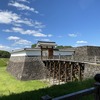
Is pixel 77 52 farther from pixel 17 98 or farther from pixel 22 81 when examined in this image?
pixel 17 98

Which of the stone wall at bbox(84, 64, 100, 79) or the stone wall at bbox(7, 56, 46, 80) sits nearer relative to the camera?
the stone wall at bbox(84, 64, 100, 79)

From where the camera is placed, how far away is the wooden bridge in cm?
2130

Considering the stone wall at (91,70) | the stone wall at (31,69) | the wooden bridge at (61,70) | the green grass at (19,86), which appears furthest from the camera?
the stone wall at (31,69)

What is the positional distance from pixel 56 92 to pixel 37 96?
809 millimetres

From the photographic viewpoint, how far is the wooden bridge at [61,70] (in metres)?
21.3

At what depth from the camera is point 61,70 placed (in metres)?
25.0

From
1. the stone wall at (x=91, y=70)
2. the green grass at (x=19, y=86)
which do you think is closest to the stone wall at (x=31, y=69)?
the green grass at (x=19, y=86)

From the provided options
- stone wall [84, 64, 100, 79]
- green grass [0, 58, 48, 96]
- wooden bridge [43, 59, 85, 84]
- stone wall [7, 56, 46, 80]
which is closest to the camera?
stone wall [84, 64, 100, 79]

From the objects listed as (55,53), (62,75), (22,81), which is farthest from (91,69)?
(55,53)

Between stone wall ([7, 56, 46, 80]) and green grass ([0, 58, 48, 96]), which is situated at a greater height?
stone wall ([7, 56, 46, 80])

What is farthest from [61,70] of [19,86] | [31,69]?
[19,86]

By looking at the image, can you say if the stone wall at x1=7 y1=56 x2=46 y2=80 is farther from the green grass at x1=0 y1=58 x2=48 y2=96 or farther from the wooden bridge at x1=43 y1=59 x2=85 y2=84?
the green grass at x1=0 y1=58 x2=48 y2=96

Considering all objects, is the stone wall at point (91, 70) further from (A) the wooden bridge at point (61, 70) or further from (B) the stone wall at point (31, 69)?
(B) the stone wall at point (31, 69)

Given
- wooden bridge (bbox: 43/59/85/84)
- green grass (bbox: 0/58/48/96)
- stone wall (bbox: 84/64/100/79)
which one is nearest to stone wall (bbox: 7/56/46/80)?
wooden bridge (bbox: 43/59/85/84)
